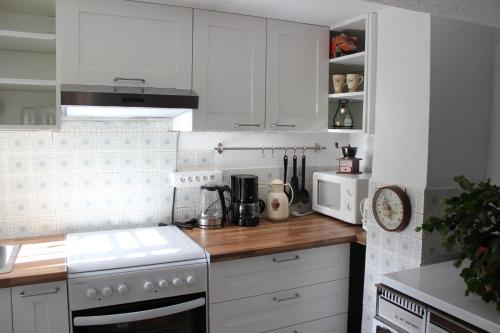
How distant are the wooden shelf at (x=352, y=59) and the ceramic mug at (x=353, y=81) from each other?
9 cm

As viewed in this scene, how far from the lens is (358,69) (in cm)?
283

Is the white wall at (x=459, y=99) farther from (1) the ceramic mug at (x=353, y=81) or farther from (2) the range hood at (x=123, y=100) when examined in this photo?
(2) the range hood at (x=123, y=100)

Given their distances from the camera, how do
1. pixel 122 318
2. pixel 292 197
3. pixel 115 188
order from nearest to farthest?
pixel 122 318, pixel 115 188, pixel 292 197

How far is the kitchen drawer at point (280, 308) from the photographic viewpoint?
209 cm

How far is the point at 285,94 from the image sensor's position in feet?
8.20

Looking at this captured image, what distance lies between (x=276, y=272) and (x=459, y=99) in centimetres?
118

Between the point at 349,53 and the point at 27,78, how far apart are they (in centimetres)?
174

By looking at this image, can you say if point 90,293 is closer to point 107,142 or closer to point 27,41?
point 107,142

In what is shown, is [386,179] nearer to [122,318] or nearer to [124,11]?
[122,318]

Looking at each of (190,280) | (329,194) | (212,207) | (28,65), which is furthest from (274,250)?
(28,65)

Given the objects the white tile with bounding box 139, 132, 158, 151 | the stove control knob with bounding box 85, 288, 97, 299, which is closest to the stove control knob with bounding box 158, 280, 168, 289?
the stove control knob with bounding box 85, 288, 97, 299

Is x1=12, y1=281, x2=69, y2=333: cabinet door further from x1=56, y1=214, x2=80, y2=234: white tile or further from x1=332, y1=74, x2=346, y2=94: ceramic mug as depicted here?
x1=332, y1=74, x2=346, y2=94: ceramic mug

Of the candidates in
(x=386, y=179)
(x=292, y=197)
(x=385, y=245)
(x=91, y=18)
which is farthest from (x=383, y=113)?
(x=91, y=18)

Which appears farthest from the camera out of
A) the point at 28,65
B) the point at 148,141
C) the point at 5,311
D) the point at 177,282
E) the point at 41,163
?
the point at 148,141
